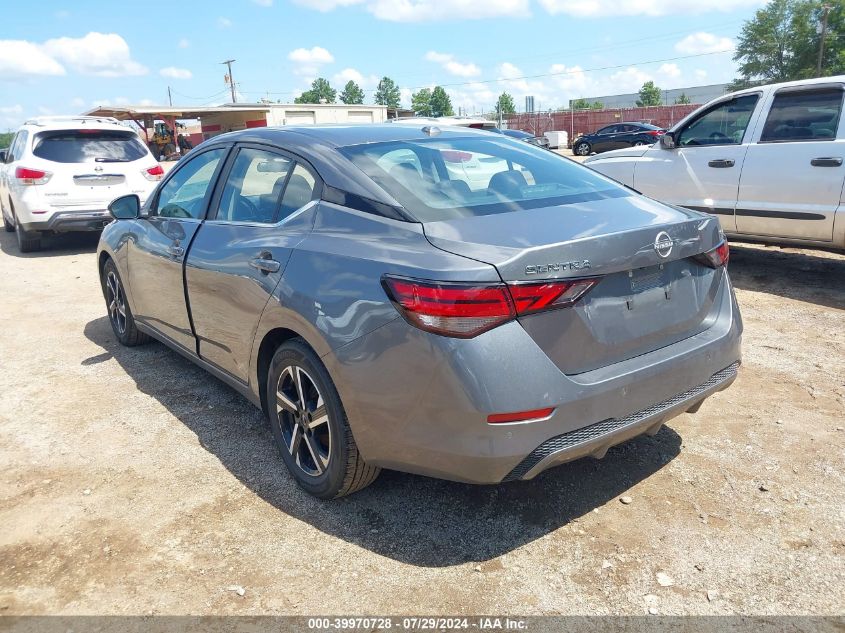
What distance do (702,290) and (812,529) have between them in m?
1.05

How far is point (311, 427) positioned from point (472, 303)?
1.11m

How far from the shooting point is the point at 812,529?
2750 mm

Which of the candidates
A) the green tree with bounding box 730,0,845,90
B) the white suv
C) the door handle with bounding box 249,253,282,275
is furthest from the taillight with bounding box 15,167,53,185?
the green tree with bounding box 730,0,845,90

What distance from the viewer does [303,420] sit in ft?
10.0

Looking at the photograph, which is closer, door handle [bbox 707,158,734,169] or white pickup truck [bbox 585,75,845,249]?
white pickup truck [bbox 585,75,845,249]

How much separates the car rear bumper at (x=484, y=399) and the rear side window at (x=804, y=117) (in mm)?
4458

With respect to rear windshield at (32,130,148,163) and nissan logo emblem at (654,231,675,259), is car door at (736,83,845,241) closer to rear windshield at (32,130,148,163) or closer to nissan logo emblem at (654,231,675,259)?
nissan logo emblem at (654,231,675,259)

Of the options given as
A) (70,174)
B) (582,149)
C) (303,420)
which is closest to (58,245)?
(70,174)

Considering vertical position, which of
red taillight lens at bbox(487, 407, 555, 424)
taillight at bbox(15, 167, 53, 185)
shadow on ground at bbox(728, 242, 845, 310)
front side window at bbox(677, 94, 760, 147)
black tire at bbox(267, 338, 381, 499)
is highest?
front side window at bbox(677, 94, 760, 147)

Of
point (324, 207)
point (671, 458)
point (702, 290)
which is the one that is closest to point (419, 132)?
point (324, 207)

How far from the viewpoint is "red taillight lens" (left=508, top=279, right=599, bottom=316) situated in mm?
2312

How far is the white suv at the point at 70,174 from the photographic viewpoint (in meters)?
9.29

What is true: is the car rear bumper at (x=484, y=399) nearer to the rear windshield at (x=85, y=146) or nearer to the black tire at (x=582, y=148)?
the rear windshield at (x=85, y=146)

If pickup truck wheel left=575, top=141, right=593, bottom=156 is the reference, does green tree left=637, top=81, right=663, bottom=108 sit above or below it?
above
